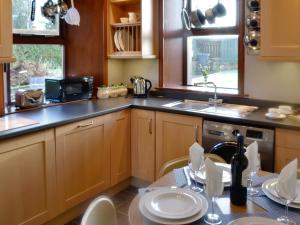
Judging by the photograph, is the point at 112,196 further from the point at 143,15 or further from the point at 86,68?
the point at 143,15

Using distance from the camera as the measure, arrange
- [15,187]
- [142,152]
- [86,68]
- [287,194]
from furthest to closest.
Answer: [86,68] < [142,152] < [15,187] < [287,194]

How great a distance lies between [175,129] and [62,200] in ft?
3.48

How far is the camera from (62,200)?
8.38ft

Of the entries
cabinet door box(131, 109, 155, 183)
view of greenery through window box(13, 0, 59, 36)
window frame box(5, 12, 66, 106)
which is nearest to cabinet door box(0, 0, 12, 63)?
window frame box(5, 12, 66, 106)

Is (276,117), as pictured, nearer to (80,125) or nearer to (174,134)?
(174,134)

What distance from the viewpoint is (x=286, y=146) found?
237 centimetres

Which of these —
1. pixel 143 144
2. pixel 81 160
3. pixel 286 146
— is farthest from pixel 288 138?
pixel 81 160

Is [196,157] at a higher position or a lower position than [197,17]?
lower

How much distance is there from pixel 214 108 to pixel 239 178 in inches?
64.9

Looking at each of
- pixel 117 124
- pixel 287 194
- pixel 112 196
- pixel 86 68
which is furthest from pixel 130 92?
pixel 287 194

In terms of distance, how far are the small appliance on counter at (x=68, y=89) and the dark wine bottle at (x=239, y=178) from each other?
2.14 m

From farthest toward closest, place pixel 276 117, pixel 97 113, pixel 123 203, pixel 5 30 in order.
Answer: pixel 123 203 → pixel 97 113 → pixel 276 117 → pixel 5 30

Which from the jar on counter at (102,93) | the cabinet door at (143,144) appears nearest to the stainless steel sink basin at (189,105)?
the cabinet door at (143,144)

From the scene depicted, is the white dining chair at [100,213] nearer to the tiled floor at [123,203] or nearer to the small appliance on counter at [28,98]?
the tiled floor at [123,203]
